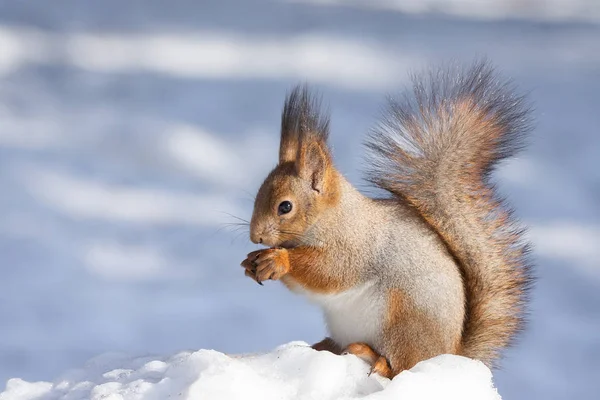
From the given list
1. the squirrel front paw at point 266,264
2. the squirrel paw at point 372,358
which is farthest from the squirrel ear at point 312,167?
the squirrel paw at point 372,358

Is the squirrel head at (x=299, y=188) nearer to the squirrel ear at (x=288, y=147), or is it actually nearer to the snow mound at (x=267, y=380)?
the squirrel ear at (x=288, y=147)

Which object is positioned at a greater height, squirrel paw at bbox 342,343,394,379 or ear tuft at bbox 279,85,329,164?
ear tuft at bbox 279,85,329,164

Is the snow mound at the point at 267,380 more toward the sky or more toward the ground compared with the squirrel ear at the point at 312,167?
more toward the ground

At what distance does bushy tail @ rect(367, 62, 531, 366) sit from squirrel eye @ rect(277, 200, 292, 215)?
0.23m

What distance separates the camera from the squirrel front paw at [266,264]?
6.52 ft

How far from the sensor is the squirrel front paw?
1986 millimetres

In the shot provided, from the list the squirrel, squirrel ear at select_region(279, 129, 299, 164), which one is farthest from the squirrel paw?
squirrel ear at select_region(279, 129, 299, 164)

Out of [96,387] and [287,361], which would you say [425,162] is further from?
[96,387]

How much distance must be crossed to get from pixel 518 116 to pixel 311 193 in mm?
495

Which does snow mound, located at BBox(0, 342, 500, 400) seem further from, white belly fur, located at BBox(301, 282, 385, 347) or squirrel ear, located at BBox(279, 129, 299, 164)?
squirrel ear, located at BBox(279, 129, 299, 164)

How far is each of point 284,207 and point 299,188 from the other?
5 centimetres

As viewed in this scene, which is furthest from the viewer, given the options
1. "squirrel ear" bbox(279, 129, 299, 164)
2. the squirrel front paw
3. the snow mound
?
"squirrel ear" bbox(279, 129, 299, 164)

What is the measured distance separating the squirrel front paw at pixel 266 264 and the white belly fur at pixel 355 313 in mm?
104

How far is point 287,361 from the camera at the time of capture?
1918mm
